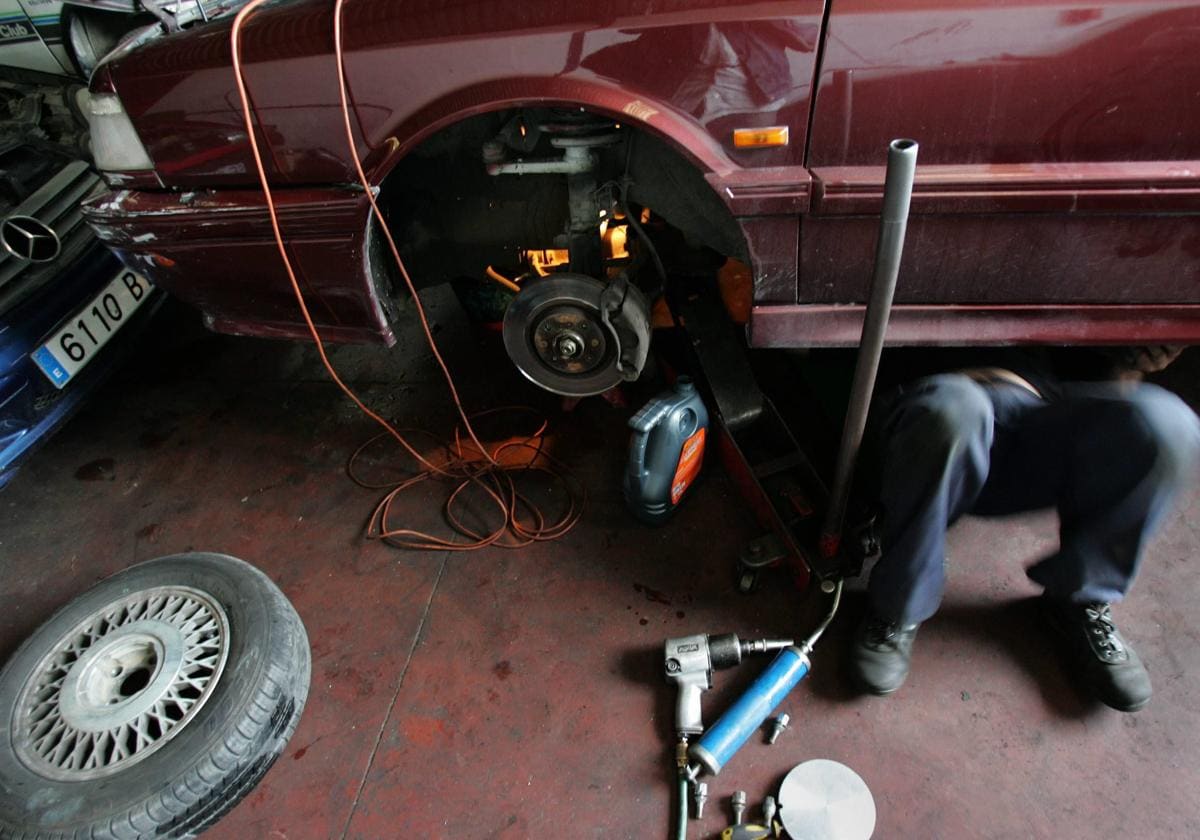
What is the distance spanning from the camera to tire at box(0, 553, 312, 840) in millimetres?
1401

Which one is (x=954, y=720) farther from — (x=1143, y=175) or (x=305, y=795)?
(x=305, y=795)

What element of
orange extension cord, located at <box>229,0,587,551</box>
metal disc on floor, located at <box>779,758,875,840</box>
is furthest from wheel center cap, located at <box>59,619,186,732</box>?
metal disc on floor, located at <box>779,758,875,840</box>

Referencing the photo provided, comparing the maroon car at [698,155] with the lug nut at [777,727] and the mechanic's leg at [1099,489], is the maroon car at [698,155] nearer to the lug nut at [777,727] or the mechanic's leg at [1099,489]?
the mechanic's leg at [1099,489]

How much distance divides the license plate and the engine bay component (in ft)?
4.46

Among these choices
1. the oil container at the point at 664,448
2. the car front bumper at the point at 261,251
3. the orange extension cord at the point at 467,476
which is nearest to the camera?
the car front bumper at the point at 261,251

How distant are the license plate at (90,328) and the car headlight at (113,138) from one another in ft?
1.70

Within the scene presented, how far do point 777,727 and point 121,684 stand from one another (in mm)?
1533

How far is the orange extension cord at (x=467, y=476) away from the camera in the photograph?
196 centimetres

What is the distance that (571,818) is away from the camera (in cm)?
143

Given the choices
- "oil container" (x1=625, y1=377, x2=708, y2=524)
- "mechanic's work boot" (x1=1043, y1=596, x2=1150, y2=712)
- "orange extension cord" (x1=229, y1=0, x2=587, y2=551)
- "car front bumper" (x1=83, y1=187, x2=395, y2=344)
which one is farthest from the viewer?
"orange extension cord" (x1=229, y1=0, x2=587, y2=551)

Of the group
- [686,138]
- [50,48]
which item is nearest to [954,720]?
[686,138]

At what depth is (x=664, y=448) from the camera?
1.83 metres

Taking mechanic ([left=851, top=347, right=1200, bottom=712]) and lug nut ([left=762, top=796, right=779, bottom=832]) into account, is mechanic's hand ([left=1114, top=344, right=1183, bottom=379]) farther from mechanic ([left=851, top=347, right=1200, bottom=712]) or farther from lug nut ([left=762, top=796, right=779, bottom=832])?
lug nut ([left=762, top=796, right=779, bottom=832])

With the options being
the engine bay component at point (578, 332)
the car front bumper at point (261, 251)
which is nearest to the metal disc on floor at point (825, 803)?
the engine bay component at point (578, 332)
